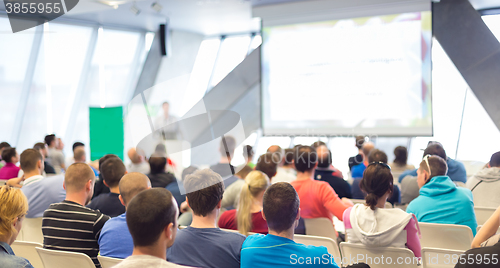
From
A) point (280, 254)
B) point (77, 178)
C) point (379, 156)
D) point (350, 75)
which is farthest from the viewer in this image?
point (350, 75)

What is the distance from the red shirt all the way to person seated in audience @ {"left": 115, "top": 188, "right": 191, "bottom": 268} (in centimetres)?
136

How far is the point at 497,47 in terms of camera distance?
7.26m

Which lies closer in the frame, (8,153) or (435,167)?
(435,167)

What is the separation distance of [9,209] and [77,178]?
78 cm

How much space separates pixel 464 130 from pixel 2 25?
9.72m

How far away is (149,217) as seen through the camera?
53.6 inches

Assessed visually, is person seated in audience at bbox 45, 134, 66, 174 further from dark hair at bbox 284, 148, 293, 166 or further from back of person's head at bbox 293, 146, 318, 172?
back of person's head at bbox 293, 146, 318, 172

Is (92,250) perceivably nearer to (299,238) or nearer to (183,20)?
(299,238)

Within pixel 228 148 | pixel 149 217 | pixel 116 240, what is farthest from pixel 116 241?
pixel 228 148

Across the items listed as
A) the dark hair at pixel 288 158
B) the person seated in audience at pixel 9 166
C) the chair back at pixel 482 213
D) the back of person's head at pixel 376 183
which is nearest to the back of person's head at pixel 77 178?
the back of person's head at pixel 376 183

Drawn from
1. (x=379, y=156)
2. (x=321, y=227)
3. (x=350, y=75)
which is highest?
(x=350, y=75)

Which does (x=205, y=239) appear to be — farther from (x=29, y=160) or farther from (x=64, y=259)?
(x=29, y=160)

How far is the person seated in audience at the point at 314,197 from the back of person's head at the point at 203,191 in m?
1.22

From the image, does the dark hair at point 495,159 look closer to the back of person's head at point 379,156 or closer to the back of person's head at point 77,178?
the back of person's head at point 379,156
